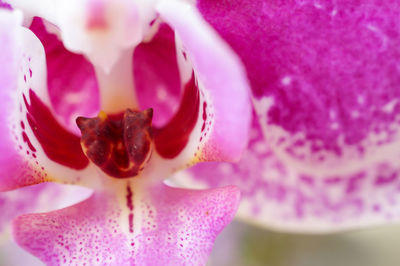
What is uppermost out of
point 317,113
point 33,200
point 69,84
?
point 317,113

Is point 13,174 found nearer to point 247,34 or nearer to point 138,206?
point 138,206

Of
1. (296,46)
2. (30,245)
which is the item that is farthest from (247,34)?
(30,245)

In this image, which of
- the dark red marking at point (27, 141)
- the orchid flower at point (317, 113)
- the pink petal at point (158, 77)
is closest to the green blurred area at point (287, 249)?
the orchid flower at point (317, 113)

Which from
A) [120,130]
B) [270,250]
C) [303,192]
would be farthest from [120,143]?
[270,250]

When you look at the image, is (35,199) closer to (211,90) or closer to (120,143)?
(120,143)

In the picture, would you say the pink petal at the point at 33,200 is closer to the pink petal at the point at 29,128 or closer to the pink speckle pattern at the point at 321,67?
the pink petal at the point at 29,128
